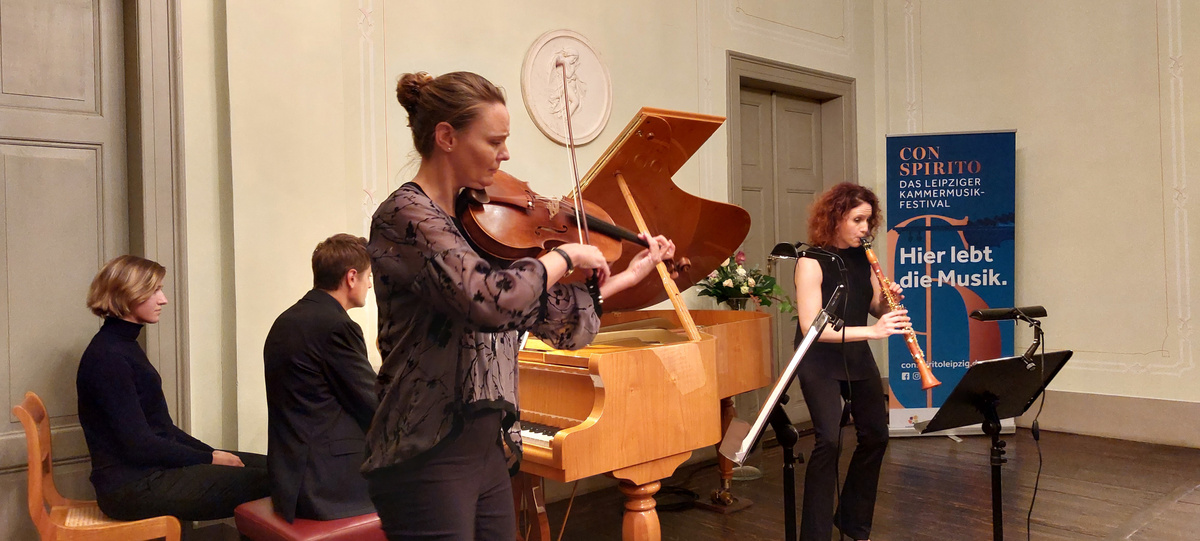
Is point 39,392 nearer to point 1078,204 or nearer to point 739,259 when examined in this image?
point 739,259

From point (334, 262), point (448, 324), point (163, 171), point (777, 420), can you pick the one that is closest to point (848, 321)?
point (777, 420)

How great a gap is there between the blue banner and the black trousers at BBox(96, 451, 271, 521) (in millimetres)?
4232

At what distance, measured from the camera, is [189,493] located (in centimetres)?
245

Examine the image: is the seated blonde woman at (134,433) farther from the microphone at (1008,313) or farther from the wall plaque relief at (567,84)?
the microphone at (1008,313)

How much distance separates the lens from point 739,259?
4.52m

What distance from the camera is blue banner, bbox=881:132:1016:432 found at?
5426 mm

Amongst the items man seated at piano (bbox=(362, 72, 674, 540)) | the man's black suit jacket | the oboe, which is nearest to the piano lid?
the oboe

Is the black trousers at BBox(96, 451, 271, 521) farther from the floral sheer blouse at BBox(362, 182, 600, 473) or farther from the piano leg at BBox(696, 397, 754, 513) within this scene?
the piano leg at BBox(696, 397, 754, 513)

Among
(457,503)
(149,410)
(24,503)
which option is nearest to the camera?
(457,503)

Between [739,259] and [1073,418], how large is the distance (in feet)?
9.16

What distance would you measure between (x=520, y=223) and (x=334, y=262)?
999 millimetres

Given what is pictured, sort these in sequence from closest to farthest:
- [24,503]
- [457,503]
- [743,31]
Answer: [457,503] → [24,503] → [743,31]

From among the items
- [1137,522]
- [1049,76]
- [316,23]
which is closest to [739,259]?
[1137,522]

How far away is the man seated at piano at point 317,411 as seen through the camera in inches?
92.0
